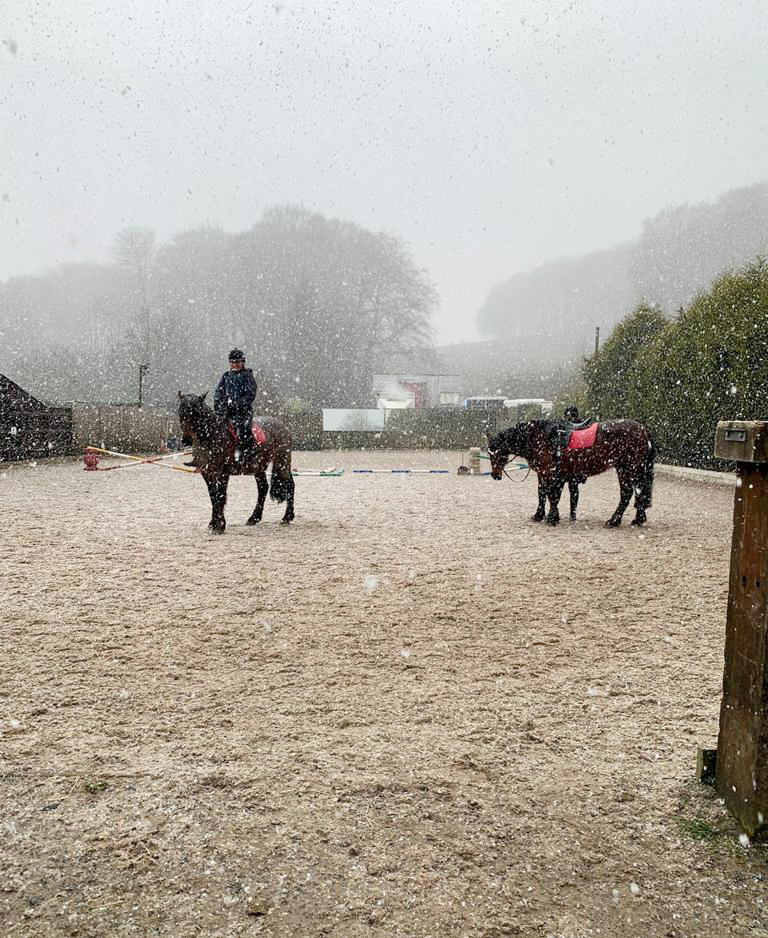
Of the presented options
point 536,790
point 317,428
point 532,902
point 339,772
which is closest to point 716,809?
point 536,790

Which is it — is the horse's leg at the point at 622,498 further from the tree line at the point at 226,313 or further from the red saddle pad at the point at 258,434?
the tree line at the point at 226,313

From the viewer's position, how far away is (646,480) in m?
9.03

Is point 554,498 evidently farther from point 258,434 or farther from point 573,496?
point 258,434

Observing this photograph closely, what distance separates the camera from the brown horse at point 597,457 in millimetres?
8953

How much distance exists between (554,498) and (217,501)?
15.1 feet

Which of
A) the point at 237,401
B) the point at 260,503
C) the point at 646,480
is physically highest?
the point at 237,401

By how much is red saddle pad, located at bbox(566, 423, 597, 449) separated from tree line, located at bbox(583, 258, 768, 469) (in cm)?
705

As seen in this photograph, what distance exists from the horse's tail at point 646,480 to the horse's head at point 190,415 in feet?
19.6

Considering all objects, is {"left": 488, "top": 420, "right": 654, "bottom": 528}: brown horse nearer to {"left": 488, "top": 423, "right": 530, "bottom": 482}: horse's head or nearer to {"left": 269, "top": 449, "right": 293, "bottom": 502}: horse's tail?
{"left": 488, "top": 423, "right": 530, "bottom": 482}: horse's head

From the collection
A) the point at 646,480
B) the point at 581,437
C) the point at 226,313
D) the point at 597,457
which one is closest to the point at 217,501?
the point at 581,437

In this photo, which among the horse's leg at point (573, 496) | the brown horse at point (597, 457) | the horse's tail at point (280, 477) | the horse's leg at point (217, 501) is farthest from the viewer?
the horse's leg at point (573, 496)

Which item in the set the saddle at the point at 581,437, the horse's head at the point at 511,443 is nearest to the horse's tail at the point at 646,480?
the saddle at the point at 581,437

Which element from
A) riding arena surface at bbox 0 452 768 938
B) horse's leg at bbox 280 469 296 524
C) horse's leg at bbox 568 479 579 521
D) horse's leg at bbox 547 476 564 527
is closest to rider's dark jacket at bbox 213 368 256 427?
horse's leg at bbox 280 469 296 524

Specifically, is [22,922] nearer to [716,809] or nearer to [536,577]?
[716,809]
